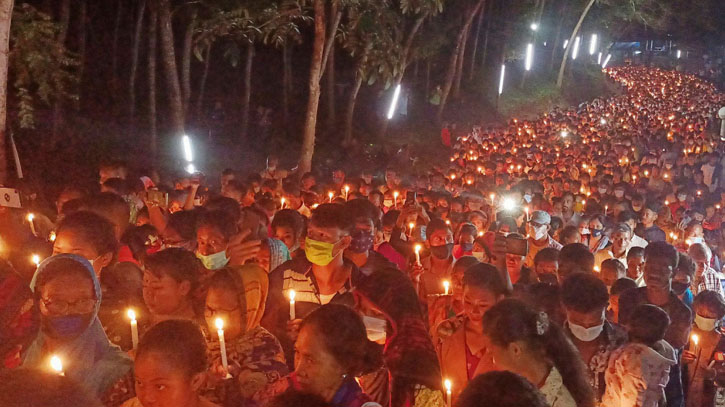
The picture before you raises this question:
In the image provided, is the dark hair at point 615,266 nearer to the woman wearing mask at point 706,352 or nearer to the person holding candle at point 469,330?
the woman wearing mask at point 706,352

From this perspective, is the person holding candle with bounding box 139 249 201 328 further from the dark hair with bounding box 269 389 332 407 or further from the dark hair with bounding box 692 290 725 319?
the dark hair with bounding box 692 290 725 319

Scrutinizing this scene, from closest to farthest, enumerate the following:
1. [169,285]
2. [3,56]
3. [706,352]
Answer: [169,285] → [706,352] → [3,56]

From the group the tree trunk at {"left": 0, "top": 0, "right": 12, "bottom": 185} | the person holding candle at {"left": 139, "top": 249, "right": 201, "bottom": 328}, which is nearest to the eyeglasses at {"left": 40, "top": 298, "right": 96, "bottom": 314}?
the person holding candle at {"left": 139, "top": 249, "right": 201, "bottom": 328}

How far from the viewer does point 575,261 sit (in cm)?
593

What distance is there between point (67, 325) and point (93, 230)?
126cm

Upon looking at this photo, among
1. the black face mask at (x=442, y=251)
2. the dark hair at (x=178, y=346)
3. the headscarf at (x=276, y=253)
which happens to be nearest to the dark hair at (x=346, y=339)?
the dark hair at (x=178, y=346)

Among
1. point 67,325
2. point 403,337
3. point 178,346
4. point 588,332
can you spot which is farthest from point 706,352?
point 67,325

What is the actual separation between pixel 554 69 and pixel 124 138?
3549 cm

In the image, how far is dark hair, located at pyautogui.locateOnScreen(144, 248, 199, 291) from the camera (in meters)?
3.87

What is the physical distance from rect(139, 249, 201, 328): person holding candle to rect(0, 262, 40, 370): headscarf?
0.58 metres

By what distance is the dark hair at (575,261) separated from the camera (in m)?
5.91

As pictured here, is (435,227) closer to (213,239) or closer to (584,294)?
(213,239)

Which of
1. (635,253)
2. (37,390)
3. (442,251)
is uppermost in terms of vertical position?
(37,390)

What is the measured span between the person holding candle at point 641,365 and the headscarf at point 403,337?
98cm
